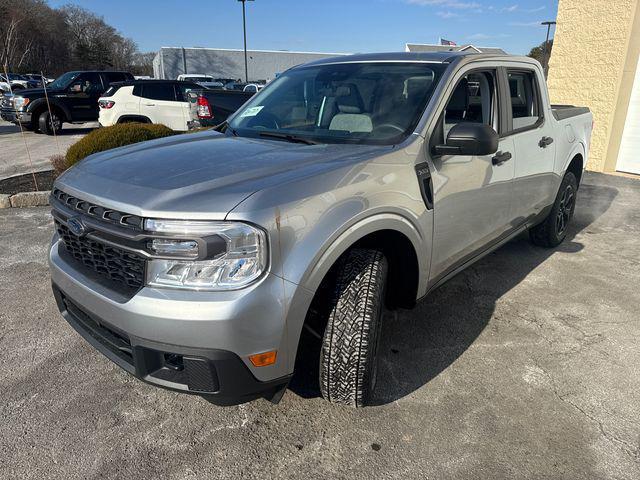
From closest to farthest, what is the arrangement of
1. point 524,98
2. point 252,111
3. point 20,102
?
1. point 252,111
2. point 524,98
3. point 20,102

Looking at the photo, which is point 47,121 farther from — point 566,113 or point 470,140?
point 470,140

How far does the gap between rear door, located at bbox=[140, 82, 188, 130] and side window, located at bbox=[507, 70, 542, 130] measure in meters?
9.54

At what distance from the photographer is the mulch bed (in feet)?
23.2

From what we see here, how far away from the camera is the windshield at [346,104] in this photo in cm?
283

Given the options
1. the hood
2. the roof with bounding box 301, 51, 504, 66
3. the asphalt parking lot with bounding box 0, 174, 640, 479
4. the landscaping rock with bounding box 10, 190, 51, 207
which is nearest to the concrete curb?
the landscaping rock with bounding box 10, 190, 51, 207

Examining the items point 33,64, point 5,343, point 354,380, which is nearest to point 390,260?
point 354,380

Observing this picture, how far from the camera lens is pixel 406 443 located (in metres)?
2.30

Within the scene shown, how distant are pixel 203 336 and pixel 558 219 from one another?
430 centimetres

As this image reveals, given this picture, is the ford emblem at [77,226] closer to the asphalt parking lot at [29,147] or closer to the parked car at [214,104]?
the parked car at [214,104]

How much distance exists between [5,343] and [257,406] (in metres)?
1.88

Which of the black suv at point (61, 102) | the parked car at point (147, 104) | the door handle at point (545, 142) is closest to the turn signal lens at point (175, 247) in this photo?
the door handle at point (545, 142)

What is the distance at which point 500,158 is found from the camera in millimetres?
3334

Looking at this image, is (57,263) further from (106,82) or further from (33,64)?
(33,64)

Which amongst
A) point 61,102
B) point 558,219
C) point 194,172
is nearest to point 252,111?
point 194,172
